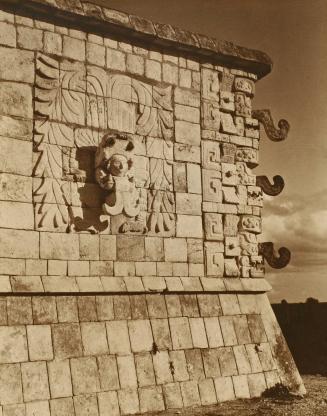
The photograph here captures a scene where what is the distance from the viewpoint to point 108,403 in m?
6.54

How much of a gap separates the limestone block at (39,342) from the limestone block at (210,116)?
11.5 feet

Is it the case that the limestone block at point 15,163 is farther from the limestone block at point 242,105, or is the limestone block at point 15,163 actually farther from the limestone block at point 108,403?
the limestone block at point 242,105

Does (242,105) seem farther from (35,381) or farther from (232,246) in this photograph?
(35,381)

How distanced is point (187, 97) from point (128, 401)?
3.89 meters

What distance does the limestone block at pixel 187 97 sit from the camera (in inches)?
319

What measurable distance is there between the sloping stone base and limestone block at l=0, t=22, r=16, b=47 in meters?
2.72

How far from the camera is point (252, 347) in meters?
8.05

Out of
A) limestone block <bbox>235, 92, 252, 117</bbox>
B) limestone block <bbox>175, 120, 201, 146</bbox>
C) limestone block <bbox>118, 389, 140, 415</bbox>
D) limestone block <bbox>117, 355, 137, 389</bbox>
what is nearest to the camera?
limestone block <bbox>118, 389, 140, 415</bbox>

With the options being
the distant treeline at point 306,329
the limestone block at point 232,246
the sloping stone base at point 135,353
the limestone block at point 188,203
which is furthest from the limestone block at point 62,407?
the distant treeline at point 306,329

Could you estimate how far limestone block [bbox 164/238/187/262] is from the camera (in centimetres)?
770

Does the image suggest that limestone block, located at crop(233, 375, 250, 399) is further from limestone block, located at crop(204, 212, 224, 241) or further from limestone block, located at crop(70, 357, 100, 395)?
limestone block, located at crop(70, 357, 100, 395)

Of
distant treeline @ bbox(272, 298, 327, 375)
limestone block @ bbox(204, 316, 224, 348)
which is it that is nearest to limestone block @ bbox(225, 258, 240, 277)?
limestone block @ bbox(204, 316, 224, 348)

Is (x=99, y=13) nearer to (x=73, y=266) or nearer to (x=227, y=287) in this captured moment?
(x=73, y=266)

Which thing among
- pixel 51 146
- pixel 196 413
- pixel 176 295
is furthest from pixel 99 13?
pixel 196 413
